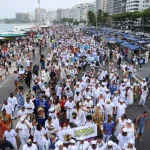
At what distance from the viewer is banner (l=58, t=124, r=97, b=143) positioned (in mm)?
7484

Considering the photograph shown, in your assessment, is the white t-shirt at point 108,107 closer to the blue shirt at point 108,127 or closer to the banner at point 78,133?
the blue shirt at point 108,127

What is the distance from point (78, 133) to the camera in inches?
301

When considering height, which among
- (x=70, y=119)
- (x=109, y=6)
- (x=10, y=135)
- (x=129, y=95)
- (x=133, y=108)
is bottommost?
(x=133, y=108)

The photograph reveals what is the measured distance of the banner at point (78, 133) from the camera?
7.48 metres

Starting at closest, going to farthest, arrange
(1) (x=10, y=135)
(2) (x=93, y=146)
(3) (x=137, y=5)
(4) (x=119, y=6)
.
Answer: (2) (x=93, y=146)
(1) (x=10, y=135)
(3) (x=137, y=5)
(4) (x=119, y=6)

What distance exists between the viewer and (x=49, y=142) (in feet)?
23.5

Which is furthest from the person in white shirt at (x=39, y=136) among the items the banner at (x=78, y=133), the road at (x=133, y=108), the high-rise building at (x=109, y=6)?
the high-rise building at (x=109, y=6)

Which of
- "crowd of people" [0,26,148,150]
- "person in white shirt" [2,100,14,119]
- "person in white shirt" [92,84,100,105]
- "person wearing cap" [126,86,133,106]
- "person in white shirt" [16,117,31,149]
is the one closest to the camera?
"crowd of people" [0,26,148,150]

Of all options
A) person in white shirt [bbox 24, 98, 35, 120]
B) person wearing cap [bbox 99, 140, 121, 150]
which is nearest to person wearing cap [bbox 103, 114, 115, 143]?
person wearing cap [bbox 99, 140, 121, 150]

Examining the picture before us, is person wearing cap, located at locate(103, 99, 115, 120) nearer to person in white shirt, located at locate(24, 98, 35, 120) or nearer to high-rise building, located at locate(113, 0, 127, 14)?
person in white shirt, located at locate(24, 98, 35, 120)

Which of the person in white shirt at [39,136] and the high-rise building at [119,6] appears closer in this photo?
the person in white shirt at [39,136]

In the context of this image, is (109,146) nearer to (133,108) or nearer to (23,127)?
(23,127)

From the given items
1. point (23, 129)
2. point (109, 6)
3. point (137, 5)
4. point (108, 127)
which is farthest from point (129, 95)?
point (109, 6)

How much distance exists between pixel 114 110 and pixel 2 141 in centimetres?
490
